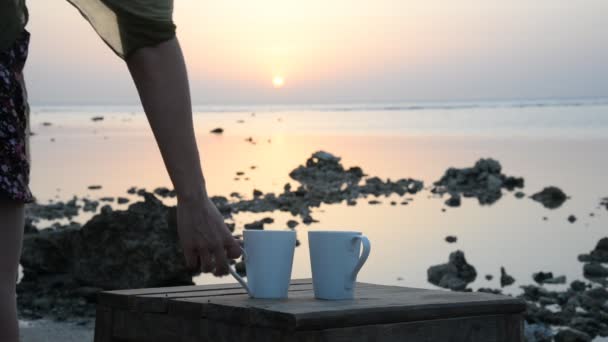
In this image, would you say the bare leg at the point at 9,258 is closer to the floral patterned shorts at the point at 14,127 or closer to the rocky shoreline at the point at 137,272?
the floral patterned shorts at the point at 14,127

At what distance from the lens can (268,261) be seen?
2.69 metres

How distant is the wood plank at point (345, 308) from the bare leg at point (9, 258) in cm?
65

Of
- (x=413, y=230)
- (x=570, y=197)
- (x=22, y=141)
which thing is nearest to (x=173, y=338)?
(x=22, y=141)

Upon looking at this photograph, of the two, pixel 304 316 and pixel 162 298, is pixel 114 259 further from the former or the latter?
pixel 304 316

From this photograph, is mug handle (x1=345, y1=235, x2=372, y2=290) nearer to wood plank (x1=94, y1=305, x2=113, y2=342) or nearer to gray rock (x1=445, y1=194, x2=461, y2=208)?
wood plank (x1=94, y1=305, x2=113, y2=342)

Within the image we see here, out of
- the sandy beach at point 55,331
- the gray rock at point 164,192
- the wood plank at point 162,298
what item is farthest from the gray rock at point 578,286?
the gray rock at point 164,192

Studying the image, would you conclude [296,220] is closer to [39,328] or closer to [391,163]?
[39,328]

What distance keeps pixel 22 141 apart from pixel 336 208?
32.5ft

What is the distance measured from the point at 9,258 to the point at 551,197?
11.3 metres

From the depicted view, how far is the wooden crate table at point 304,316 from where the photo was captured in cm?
244

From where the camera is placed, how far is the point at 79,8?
2158 millimetres

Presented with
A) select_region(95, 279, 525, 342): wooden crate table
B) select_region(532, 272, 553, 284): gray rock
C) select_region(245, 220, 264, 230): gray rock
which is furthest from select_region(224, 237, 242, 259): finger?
select_region(245, 220, 264, 230): gray rock

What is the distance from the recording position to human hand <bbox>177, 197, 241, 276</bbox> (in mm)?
2121

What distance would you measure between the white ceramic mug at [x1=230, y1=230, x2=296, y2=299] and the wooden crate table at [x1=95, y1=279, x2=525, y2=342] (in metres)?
0.04
